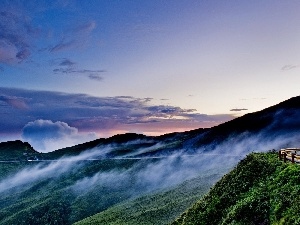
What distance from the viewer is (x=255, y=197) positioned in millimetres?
34094

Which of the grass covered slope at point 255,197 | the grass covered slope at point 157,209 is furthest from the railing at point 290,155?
the grass covered slope at point 157,209

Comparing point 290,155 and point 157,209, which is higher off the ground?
point 290,155

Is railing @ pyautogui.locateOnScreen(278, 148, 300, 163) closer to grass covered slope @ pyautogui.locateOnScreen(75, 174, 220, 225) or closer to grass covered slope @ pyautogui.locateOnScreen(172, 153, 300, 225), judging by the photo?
grass covered slope @ pyautogui.locateOnScreen(172, 153, 300, 225)

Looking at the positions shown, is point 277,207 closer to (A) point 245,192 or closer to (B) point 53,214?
(A) point 245,192

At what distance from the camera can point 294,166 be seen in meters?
32.2

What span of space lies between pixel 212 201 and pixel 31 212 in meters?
156

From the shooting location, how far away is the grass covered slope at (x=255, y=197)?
27.9 metres

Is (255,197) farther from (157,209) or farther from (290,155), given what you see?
(157,209)

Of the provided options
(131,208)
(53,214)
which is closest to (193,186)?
(131,208)

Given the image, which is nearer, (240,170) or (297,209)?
(297,209)

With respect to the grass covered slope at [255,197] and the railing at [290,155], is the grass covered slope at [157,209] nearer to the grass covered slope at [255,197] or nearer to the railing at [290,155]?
the grass covered slope at [255,197]

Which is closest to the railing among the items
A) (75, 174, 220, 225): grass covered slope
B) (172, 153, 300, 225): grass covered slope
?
(172, 153, 300, 225): grass covered slope

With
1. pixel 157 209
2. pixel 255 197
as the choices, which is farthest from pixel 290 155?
pixel 157 209

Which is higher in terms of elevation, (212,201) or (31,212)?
(212,201)
